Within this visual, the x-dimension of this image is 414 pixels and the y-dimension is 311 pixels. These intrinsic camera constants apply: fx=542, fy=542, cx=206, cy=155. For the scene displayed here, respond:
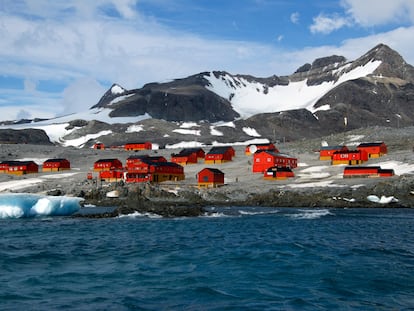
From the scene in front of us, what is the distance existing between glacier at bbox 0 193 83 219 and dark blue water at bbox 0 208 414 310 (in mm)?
8135

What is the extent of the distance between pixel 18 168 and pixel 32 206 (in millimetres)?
63316

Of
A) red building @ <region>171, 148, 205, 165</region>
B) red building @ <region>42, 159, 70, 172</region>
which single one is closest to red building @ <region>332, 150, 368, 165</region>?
red building @ <region>171, 148, 205, 165</region>

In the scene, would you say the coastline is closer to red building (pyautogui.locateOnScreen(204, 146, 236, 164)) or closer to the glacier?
red building (pyautogui.locateOnScreen(204, 146, 236, 164))

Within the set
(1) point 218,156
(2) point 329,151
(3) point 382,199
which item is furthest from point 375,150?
(3) point 382,199

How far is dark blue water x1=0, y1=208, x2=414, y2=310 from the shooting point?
62.2 feet

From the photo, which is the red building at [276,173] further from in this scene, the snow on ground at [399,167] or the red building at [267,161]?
the snow on ground at [399,167]

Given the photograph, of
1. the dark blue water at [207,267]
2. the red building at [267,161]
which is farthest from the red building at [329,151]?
the dark blue water at [207,267]

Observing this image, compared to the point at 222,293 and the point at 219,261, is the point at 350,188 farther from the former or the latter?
the point at 222,293

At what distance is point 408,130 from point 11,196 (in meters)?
120

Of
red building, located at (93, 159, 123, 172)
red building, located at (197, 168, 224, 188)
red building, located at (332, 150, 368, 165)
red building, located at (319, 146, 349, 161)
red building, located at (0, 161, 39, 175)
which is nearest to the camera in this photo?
red building, located at (197, 168, 224, 188)

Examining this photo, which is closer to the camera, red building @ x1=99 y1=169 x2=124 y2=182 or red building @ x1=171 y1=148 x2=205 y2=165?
red building @ x1=99 y1=169 x2=124 y2=182

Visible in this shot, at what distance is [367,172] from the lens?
82938 millimetres

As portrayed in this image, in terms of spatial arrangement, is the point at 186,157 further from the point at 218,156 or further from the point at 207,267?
the point at 207,267

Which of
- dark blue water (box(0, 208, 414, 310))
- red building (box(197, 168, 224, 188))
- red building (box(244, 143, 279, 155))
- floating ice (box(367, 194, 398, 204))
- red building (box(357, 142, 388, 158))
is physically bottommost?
dark blue water (box(0, 208, 414, 310))
